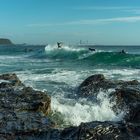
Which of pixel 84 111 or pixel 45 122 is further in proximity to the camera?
pixel 84 111

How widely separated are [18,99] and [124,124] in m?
4.19

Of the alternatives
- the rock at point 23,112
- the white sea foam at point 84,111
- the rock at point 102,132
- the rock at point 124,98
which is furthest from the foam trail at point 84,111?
the rock at point 102,132

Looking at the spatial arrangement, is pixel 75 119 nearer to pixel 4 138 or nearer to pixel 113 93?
pixel 113 93

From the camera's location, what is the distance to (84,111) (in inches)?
418

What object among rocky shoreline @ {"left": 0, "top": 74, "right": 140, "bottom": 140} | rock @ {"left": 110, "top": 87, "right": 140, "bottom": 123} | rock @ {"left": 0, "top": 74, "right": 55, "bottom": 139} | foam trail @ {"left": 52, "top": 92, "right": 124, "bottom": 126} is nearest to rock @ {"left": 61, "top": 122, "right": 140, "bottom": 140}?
rocky shoreline @ {"left": 0, "top": 74, "right": 140, "bottom": 140}

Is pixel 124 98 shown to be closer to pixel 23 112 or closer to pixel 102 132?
pixel 23 112

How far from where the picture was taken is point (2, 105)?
29.9ft

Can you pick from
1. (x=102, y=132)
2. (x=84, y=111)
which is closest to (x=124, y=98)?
(x=84, y=111)

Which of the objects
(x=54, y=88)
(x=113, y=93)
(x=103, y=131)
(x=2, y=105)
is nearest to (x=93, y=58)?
(x=54, y=88)

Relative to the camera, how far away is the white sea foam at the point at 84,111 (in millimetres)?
10055

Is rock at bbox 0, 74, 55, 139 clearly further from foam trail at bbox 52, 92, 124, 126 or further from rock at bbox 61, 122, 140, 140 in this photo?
foam trail at bbox 52, 92, 124, 126

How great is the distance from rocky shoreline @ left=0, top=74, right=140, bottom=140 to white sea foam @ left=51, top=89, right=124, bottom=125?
281mm

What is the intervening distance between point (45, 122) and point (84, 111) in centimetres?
333

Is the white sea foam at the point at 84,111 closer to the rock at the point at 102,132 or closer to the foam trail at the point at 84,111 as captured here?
the foam trail at the point at 84,111
